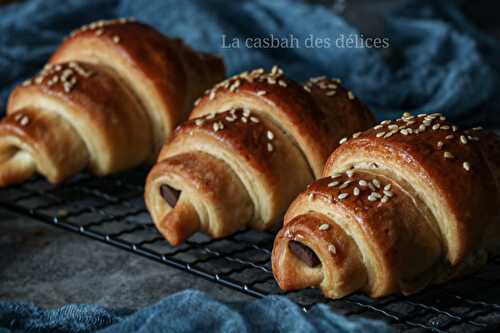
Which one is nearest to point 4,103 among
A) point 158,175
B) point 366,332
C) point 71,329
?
point 158,175

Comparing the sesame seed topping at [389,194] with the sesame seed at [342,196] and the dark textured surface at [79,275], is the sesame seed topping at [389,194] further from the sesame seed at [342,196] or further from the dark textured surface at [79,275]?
the dark textured surface at [79,275]

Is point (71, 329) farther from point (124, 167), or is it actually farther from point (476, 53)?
point (476, 53)

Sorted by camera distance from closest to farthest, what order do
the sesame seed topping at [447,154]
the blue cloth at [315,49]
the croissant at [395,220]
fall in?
the croissant at [395,220], the sesame seed topping at [447,154], the blue cloth at [315,49]

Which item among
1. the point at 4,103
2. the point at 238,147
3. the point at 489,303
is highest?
the point at 238,147

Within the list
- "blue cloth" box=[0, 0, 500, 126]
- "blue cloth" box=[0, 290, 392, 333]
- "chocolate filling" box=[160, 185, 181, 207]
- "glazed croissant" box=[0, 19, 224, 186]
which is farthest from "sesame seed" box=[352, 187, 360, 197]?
"blue cloth" box=[0, 0, 500, 126]

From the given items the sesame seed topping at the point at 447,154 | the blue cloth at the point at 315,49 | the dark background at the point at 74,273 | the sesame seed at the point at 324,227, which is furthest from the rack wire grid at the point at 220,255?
the blue cloth at the point at 315,49

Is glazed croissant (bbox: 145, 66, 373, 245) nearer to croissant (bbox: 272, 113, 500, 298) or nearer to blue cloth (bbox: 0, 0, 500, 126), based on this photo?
croissant (bbox: 272, 113, 500, 298)

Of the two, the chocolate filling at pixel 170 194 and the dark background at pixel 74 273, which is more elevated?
the chocolate filling at pixel 170 194
